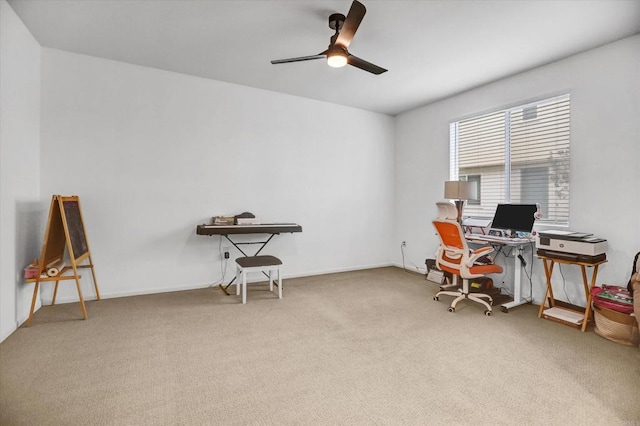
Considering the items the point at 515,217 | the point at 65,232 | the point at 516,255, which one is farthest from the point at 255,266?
the point at 515,217

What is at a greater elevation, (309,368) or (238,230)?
(238,230)

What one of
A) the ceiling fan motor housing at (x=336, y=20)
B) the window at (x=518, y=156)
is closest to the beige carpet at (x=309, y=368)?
the window at (x=518, y=156)

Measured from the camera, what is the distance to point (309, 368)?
7.31 feet

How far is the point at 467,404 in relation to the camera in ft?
6.00

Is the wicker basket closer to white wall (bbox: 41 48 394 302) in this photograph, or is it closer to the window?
the window

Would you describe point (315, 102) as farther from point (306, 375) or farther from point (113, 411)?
point (113, 411)

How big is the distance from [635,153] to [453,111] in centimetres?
229

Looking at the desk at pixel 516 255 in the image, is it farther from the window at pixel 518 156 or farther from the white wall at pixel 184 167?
the white wall at pixel 184 167

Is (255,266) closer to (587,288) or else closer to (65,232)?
(65,232)

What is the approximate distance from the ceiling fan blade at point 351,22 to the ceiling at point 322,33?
265mm

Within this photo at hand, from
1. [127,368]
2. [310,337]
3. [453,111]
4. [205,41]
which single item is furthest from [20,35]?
[453,111]

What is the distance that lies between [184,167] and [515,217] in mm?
4236

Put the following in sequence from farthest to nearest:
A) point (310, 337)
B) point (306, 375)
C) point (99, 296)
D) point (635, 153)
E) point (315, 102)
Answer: point (315, 102), point (99, 296), point (635, 153), point (310, 337), point (306, 375)

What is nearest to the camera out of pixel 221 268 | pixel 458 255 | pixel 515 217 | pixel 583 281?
pixel 583 281
